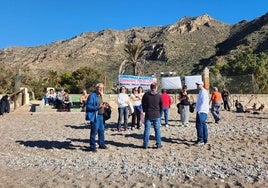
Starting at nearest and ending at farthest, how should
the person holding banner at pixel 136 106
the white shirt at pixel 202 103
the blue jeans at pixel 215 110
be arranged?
the white shirt at pixel 202 103
the person holding banner at pixel 136 106
the blue jeans at pixel 215 110

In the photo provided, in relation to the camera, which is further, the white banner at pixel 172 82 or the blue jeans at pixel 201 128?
the white banner at pixel 172 82

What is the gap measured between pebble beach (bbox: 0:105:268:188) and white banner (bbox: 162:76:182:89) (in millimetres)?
12000

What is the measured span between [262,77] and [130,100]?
30072 mm

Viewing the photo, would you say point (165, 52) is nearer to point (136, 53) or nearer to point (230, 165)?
point (136, 53)

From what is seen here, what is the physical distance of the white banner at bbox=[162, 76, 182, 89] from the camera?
81.0 ft

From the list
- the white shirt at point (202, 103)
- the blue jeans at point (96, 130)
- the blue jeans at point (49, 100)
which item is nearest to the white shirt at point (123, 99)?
the white shirt at point (202, 103)

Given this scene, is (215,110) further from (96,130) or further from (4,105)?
(4,105)

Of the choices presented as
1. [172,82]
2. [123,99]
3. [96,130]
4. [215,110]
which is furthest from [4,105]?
[96,130]

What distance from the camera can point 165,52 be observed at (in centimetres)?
7538

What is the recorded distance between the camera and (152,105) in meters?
9.45

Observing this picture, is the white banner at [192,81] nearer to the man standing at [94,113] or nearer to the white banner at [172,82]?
the white banner at [172,82]

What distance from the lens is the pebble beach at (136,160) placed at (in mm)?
6648

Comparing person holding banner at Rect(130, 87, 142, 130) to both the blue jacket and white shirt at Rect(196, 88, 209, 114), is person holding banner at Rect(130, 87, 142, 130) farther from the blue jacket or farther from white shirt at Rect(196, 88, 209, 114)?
the blue jacket

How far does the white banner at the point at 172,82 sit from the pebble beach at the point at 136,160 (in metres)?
12.0
